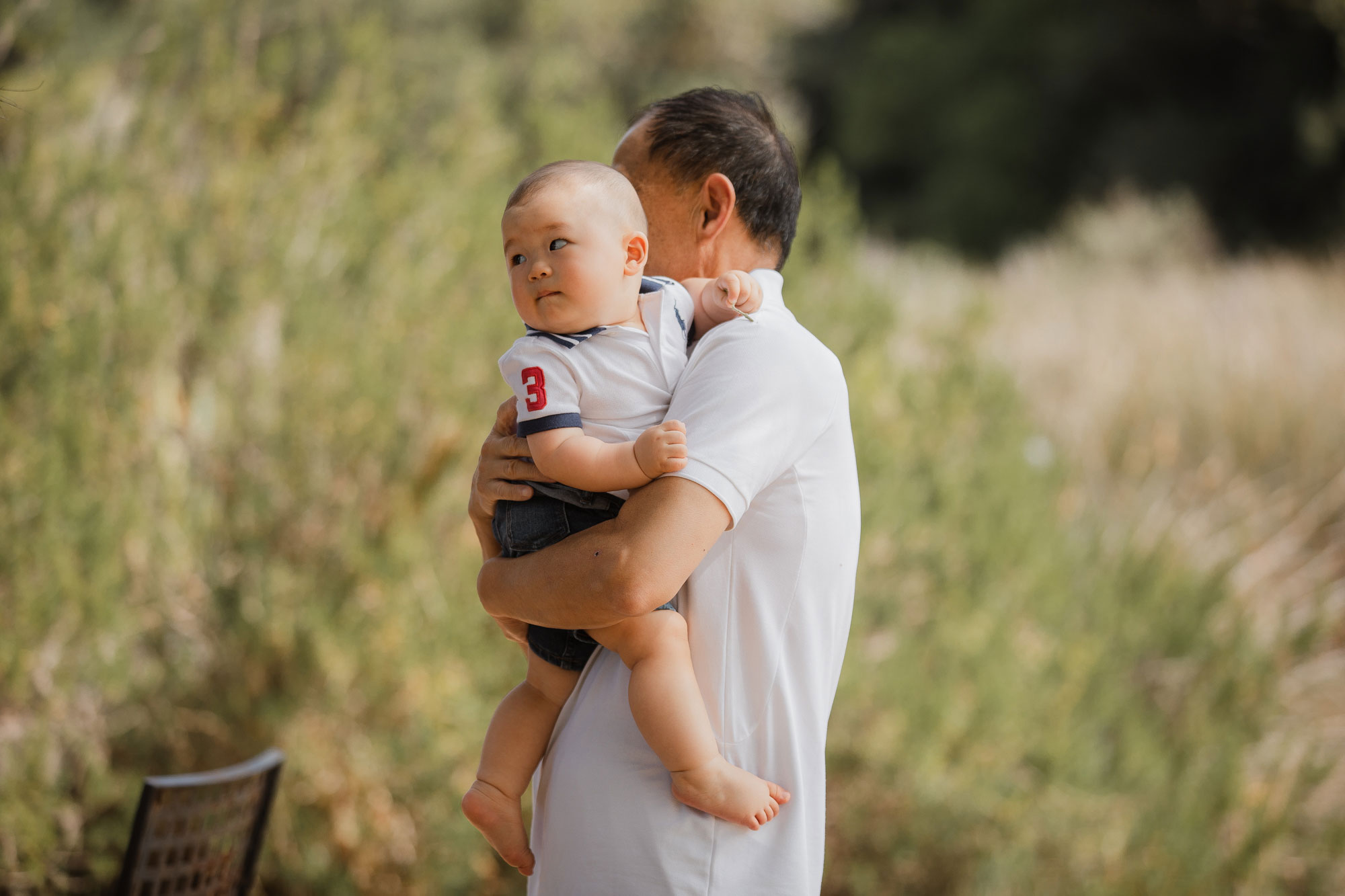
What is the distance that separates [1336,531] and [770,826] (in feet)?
18.3

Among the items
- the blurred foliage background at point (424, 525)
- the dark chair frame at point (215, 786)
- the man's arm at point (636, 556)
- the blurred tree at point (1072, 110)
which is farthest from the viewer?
the blurred tree at point (1072, 110)

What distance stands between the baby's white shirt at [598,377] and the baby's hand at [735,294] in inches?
3.1

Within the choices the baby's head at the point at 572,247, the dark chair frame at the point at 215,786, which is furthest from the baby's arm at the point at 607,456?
the dark chair frame at the point at 215,786

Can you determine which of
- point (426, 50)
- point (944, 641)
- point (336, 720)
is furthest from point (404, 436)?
point (426, 50)

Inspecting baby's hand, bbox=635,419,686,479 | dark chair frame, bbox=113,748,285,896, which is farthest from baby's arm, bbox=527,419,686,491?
dark chair frame, bbox=113,748,285,896

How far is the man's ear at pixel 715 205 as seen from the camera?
5.16 feet

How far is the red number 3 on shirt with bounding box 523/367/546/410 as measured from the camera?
1.43 m

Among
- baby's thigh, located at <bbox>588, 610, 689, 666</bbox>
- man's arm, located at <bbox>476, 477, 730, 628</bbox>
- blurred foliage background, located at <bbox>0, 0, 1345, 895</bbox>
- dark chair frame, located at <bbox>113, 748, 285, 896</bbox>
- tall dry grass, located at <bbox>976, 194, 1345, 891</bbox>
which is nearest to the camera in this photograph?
man's arm, located at <bbox>476, 477, 730, 628</bbox>

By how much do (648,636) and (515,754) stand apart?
0.37m

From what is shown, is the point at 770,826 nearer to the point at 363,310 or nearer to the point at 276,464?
the point at 276,464

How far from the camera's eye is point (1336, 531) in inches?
227

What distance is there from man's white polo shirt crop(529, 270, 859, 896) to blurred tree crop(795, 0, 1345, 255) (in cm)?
1699

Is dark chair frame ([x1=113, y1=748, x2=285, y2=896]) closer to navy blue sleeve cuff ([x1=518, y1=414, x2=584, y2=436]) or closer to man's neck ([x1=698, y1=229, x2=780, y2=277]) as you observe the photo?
navy blue sleeve cuff ([x1=518, y1=414, x2=584, y2=436])

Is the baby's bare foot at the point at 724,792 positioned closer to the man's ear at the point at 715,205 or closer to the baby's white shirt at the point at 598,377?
the baby's white shirt at the point at 598,377
